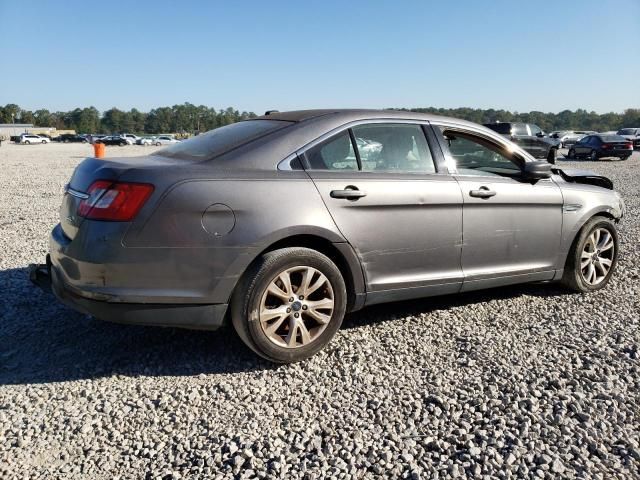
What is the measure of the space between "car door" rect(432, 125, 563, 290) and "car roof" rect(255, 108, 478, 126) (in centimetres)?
23

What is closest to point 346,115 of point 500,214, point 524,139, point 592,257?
point 500,214

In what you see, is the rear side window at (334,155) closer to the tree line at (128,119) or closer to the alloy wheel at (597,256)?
the alloy wheel at (597,256)

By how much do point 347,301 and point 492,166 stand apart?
1.93m

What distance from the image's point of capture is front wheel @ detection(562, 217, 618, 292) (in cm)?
479

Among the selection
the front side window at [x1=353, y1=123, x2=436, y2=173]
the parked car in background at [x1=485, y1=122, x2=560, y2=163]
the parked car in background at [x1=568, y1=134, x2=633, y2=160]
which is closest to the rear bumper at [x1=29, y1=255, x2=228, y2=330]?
the front side window at [x1=353, y1=123, x2=436, y2=173]

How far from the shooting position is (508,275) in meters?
4.30

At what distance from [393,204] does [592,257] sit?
7.90ft

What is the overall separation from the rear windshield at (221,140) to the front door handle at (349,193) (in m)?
0.63

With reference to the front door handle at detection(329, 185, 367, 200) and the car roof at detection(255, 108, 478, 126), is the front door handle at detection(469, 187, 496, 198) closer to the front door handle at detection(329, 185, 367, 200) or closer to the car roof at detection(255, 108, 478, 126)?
the car roof at detection(255, 108, 478, 126)

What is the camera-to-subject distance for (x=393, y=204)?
3.66m

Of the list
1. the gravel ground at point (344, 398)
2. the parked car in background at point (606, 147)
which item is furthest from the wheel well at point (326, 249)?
the parked car in background at point (606, 147)

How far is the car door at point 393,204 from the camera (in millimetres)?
3520

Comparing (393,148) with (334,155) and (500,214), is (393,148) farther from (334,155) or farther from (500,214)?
(500,214)

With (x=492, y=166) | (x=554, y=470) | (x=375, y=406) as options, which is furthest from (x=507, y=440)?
(x=492, y=166)
